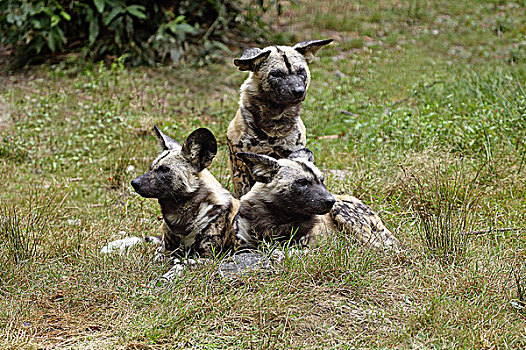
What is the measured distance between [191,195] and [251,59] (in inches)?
47.8

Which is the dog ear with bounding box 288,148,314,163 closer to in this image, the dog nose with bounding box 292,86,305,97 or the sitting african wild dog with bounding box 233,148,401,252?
the sitting african wild dog with bounding box 233,148,401,252

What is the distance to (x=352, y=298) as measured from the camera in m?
3.93

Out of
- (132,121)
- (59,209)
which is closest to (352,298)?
(59,209)

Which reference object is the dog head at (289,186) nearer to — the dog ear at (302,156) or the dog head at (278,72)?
the dog ear at (302,156)

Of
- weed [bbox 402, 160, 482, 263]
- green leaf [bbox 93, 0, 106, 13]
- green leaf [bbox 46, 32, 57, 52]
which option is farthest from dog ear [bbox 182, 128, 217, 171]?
green leaf [bbox 46, 32, 57, 52]

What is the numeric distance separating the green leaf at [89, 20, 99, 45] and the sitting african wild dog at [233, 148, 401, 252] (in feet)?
22.1

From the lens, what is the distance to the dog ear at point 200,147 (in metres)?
4.29

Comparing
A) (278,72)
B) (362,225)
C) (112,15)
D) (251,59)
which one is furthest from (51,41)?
(362,225)

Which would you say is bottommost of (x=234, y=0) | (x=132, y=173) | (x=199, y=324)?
(x=132, y=173)

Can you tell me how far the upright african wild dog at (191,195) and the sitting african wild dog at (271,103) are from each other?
0.62 metres

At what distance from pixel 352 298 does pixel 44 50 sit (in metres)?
Result: 8.87

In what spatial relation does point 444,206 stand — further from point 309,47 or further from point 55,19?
point 55,19

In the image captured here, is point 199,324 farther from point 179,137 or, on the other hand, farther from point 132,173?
point 179,137

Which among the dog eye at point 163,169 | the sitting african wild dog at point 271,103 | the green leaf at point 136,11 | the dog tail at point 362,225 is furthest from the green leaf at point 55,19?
the dog tail at point 362,225
